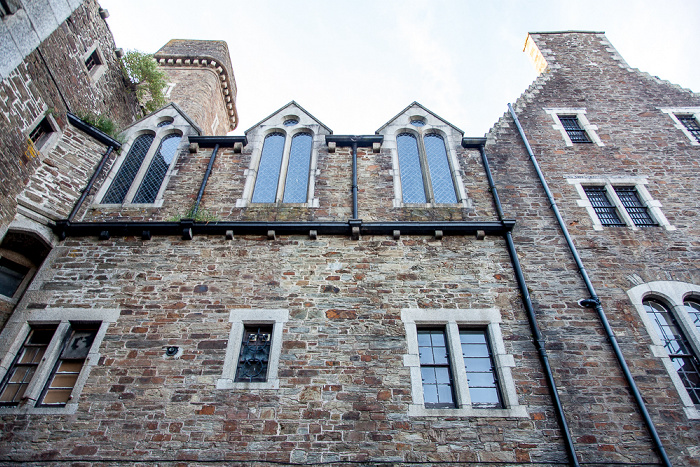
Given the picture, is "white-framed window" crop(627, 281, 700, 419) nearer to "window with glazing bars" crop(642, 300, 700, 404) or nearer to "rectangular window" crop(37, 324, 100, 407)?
"window with glazing bars" crop(642, 300, 700, 404)

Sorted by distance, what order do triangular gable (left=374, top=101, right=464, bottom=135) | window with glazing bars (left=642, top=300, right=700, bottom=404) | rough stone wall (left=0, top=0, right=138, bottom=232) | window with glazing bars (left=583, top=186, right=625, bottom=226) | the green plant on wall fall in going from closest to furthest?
1. window with glazing bars (left=642, top=300, right=700, bottom=404)
2. rough stone wall (left=0, top=0, right=138, bottom=232)
3. window with glazing bars (left=583, top=186, right=625, bottom=226)
4. triangular gable (left=374, top=101, right=464, bottom=135)
5. the green plant on wall

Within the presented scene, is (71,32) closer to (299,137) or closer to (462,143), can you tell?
(299,137)

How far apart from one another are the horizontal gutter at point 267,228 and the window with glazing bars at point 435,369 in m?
2.32

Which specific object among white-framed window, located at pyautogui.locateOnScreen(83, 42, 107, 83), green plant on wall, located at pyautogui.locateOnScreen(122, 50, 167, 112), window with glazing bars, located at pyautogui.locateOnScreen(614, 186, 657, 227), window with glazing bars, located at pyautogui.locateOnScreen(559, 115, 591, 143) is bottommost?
window with glazing bars, located at pyautogui.locateOnScreen(614, 186, 657, 227)

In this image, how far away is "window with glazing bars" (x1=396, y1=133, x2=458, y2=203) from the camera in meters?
9.89

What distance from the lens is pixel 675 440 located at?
20.8ft

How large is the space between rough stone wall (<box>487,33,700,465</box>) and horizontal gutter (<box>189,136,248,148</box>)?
683cm

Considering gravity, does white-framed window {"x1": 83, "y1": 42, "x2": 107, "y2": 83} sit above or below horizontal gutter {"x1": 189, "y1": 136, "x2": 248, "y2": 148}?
above

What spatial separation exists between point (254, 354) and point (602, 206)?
883cm

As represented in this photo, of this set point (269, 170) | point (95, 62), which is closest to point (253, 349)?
point (269, 170)

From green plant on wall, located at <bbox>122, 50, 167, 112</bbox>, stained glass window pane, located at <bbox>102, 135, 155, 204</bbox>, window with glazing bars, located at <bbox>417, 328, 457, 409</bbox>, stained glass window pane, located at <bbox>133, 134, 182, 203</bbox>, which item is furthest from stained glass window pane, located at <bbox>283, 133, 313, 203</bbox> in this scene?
green plant on wall, located at <bbox>122, 50, 167, 112</bbox>

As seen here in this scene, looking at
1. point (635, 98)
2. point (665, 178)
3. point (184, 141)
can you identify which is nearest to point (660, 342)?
point (665, 178)

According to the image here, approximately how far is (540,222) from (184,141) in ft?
31.0

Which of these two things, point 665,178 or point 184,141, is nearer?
point 665,178
